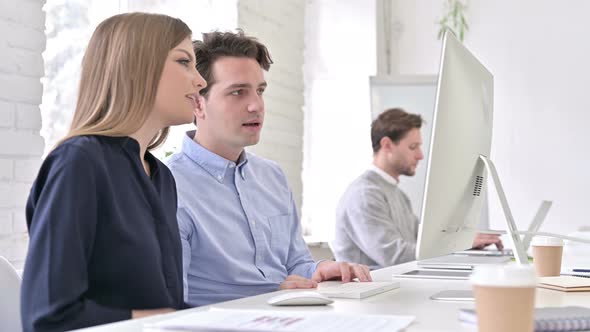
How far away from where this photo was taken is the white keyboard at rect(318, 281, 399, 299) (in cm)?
165

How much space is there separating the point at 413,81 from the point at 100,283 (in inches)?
160

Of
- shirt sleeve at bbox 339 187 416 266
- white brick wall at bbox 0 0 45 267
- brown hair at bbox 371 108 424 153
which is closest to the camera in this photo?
white brick wall at bbox 0 0 45 267

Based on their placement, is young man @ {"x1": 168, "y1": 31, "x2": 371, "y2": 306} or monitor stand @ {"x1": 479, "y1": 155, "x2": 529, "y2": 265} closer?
monitor stand @ {"x1": 479, "y1": 155, "x2": 529, "y2": 265}

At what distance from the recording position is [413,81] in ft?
17.7

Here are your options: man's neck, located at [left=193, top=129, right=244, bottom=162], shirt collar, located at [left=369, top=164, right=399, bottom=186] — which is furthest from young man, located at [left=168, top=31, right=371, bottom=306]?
shirt collar, located at [left=369, top=164, right=399, bottom=186]

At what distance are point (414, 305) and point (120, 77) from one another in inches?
29.2

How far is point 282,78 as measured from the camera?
15.2 ft

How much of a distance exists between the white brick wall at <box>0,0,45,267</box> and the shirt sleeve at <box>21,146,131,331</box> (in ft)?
3.10

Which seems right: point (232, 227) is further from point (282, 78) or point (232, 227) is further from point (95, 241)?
point (282, 78)

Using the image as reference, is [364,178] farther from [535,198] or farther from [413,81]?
[535,198]

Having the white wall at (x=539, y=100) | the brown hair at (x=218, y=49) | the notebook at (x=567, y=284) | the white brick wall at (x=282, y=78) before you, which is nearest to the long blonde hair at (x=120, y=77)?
the brown hair at (x=218, y=49)

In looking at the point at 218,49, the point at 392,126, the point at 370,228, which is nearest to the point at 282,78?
the point at 392,126

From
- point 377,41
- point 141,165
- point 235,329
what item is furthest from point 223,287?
point 377,41

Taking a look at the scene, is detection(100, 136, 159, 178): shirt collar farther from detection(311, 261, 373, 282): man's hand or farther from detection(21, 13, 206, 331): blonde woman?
detection(311, 261, 373, 282): man's hand
